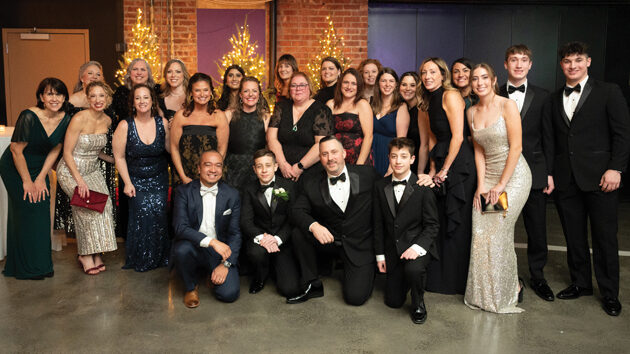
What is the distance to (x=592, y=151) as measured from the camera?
365 cm

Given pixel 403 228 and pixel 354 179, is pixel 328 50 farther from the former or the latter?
pixel 403 228

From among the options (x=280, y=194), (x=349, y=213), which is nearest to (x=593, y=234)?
(x=349, y=213)

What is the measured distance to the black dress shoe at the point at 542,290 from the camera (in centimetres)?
384

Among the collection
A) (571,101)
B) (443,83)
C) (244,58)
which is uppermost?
(244,58)

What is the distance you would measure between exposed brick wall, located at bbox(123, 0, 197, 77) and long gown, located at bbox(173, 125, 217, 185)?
12.7 ft

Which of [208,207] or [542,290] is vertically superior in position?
[208,207]

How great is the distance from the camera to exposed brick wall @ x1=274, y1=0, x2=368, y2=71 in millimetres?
7871

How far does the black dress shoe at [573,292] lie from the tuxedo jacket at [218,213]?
2.26 m

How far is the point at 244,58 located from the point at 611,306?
5.31 m

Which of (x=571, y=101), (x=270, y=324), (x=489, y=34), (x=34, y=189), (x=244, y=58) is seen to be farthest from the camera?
(x=489, y=34)

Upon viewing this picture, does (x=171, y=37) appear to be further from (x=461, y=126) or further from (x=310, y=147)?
(x=461, y=126)

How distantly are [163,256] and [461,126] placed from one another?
256cm

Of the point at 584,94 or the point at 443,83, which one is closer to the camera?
the point at 584,94

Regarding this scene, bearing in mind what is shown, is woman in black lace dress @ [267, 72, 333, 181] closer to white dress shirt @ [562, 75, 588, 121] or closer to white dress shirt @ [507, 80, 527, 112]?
white dress shirt @ [507, 80, 527, 112]
